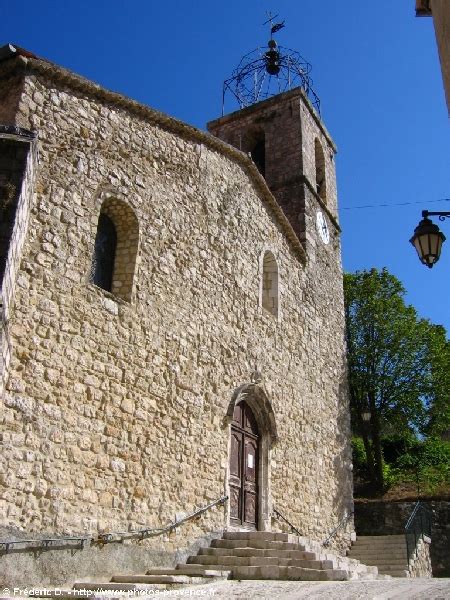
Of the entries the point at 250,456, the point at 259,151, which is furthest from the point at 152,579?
the point at 259,151

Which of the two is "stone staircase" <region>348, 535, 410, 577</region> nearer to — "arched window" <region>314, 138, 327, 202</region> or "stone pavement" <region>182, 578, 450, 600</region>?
"stone pavement" <region>182, 578, 450, 600</region>

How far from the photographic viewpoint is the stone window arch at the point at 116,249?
356 inches

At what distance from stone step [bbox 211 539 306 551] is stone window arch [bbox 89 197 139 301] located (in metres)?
Result: 4.10

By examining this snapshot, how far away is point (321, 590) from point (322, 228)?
11.1 meters

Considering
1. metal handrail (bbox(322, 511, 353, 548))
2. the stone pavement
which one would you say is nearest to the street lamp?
the stone pavement

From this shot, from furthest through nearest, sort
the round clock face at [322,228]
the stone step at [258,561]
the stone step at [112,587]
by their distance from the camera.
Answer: the round clock face at [322,228], the stone step at [258,561], the stone step at [112,587]

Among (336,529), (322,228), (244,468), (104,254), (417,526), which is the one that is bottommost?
(336,529)

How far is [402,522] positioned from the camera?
15914 mm

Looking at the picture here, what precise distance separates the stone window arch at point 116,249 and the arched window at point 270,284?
4.33 metres

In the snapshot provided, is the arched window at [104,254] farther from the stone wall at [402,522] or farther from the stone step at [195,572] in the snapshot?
the stone wall at [402,522]

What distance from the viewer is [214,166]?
1188cm

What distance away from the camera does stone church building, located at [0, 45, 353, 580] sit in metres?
7.23

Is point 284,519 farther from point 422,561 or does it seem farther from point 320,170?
point 320,170

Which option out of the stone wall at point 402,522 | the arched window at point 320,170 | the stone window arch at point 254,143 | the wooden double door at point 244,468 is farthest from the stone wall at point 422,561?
the stone window arch at point 254,143
